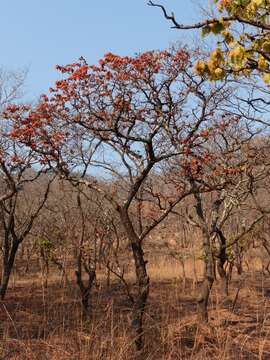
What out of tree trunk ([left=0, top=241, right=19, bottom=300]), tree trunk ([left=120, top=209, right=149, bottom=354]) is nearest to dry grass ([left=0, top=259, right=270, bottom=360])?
tree trunk ([left=120, top=209, right=149, bottom=354])

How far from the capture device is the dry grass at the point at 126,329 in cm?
347

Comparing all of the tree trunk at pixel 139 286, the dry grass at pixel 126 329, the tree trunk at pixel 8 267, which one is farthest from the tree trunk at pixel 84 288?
the tree trunk at pixel 139 286

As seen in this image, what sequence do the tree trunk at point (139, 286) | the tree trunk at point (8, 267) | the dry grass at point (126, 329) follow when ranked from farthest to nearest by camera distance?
the tree trunk at point (8, 267), the tree trunk at point (139, 286), the dry grass at point (126, 329)

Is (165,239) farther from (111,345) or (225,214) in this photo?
(111,345)

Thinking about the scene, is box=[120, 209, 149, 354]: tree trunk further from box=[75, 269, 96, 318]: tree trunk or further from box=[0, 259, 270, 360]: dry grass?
box=[75, 269, 96, 318]: tree trunk

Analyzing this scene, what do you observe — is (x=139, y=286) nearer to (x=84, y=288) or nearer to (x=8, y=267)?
(x=84, y=288)

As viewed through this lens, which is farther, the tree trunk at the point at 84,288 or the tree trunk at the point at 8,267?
the tree trunk at the point at 8,267

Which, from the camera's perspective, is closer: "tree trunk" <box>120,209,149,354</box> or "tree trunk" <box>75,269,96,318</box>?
"tree trunk" <box>120,209,149,354</box>

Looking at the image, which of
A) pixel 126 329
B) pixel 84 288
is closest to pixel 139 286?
pixel 126 329

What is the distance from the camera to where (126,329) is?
4203 mm

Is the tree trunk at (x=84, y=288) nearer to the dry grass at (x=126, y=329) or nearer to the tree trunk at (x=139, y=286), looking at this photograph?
the dry grass at (x=126, y=329)

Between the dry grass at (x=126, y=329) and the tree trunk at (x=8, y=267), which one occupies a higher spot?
the tree trunk at (x=8, y=267)

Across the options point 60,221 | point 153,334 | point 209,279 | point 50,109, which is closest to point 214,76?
point 153,334

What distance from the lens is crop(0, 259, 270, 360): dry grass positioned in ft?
11.4
